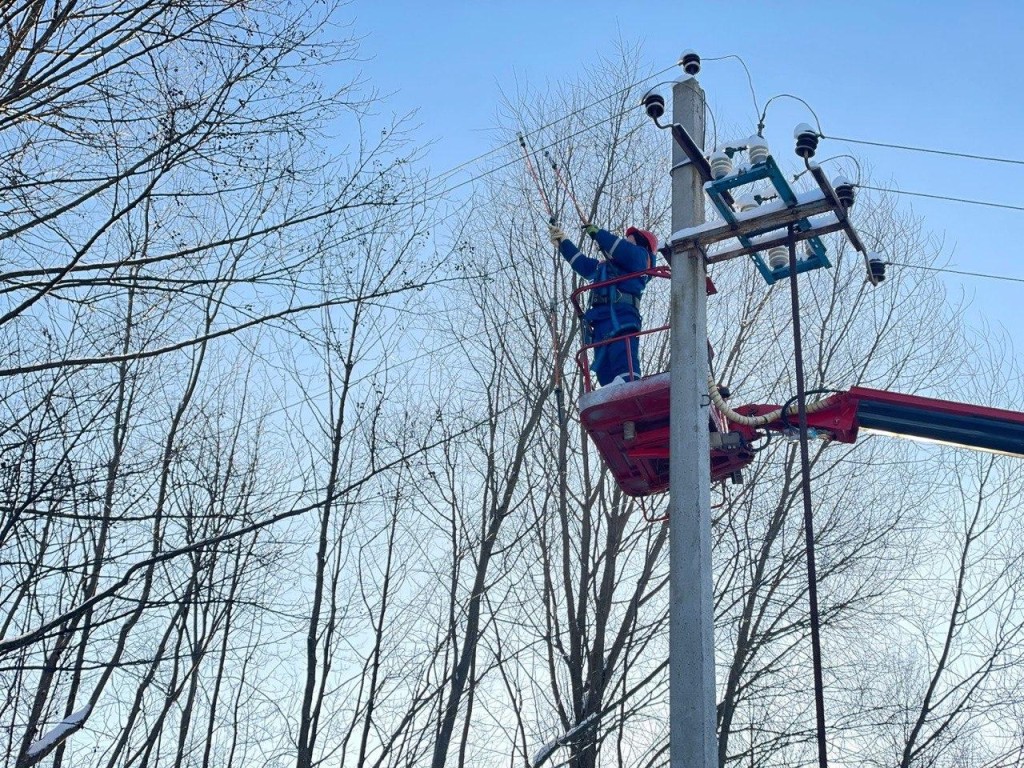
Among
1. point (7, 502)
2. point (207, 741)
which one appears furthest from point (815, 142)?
point (207, 741)

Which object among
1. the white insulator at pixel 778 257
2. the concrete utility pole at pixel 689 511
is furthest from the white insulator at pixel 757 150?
the white insulator at pixel 778 257

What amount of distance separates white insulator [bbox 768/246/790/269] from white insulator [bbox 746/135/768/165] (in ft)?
2.44

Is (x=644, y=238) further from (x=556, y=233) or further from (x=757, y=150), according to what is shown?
(x=757, y=150)

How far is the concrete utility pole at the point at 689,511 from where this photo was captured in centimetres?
438

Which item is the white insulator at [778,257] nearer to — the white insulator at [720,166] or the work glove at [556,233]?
the white insulator at [720,166]

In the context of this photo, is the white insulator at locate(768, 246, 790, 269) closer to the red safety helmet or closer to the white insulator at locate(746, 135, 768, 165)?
the white insulator at locate(746, 135, 768, 165)

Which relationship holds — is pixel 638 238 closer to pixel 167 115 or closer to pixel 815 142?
pixel 815 142

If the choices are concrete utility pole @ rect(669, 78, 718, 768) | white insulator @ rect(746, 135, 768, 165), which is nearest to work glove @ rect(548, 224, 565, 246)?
concrete utility pole @ rect(669, 78, 718, 768)

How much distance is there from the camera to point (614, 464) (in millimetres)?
7492

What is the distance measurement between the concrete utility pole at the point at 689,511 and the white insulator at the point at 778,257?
63cm

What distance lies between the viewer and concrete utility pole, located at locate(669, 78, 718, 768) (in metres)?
4.38

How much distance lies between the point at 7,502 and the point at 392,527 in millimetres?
4712

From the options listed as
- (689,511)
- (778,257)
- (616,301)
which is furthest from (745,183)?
(616,301)

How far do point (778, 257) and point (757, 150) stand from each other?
2.83 ft
